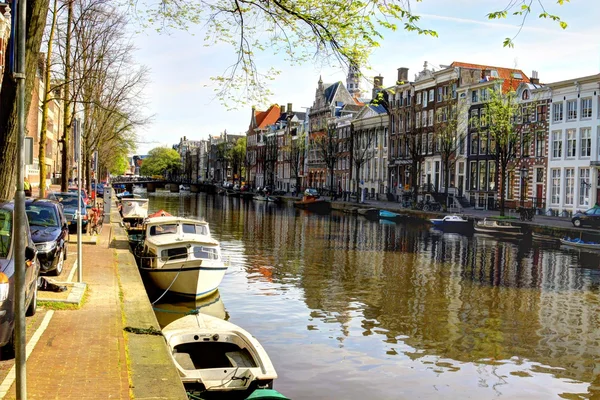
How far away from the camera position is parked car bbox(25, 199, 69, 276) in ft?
51.1

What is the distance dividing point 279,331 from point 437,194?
56.8m

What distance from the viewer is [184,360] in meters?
11.2

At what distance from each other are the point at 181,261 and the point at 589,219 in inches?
1325

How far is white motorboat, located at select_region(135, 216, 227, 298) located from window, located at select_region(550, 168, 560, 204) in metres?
41.9

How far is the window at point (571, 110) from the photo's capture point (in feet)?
179

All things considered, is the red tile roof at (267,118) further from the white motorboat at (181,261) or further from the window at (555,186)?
the white motorboat at (181,261)

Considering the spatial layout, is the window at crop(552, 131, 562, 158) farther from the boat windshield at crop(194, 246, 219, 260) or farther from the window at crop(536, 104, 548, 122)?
the boat windshield at crop(194, 246, 219, 260)

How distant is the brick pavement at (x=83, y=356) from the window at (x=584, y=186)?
47.5 meters

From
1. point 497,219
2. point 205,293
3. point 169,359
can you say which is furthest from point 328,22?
point 497,219

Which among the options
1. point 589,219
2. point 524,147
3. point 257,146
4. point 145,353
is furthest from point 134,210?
point 257,146

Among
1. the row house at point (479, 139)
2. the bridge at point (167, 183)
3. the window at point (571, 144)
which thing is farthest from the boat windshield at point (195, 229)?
the bridge at point (167, 183)

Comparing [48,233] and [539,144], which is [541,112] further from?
[48,233]

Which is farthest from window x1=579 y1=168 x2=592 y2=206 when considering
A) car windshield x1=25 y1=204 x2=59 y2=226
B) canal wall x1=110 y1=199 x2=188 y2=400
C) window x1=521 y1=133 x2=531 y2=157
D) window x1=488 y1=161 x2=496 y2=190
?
car windshield x1=25 y1=204 x2=59 y2=226

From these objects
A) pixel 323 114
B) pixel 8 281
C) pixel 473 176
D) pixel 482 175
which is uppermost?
pixel 323 114
